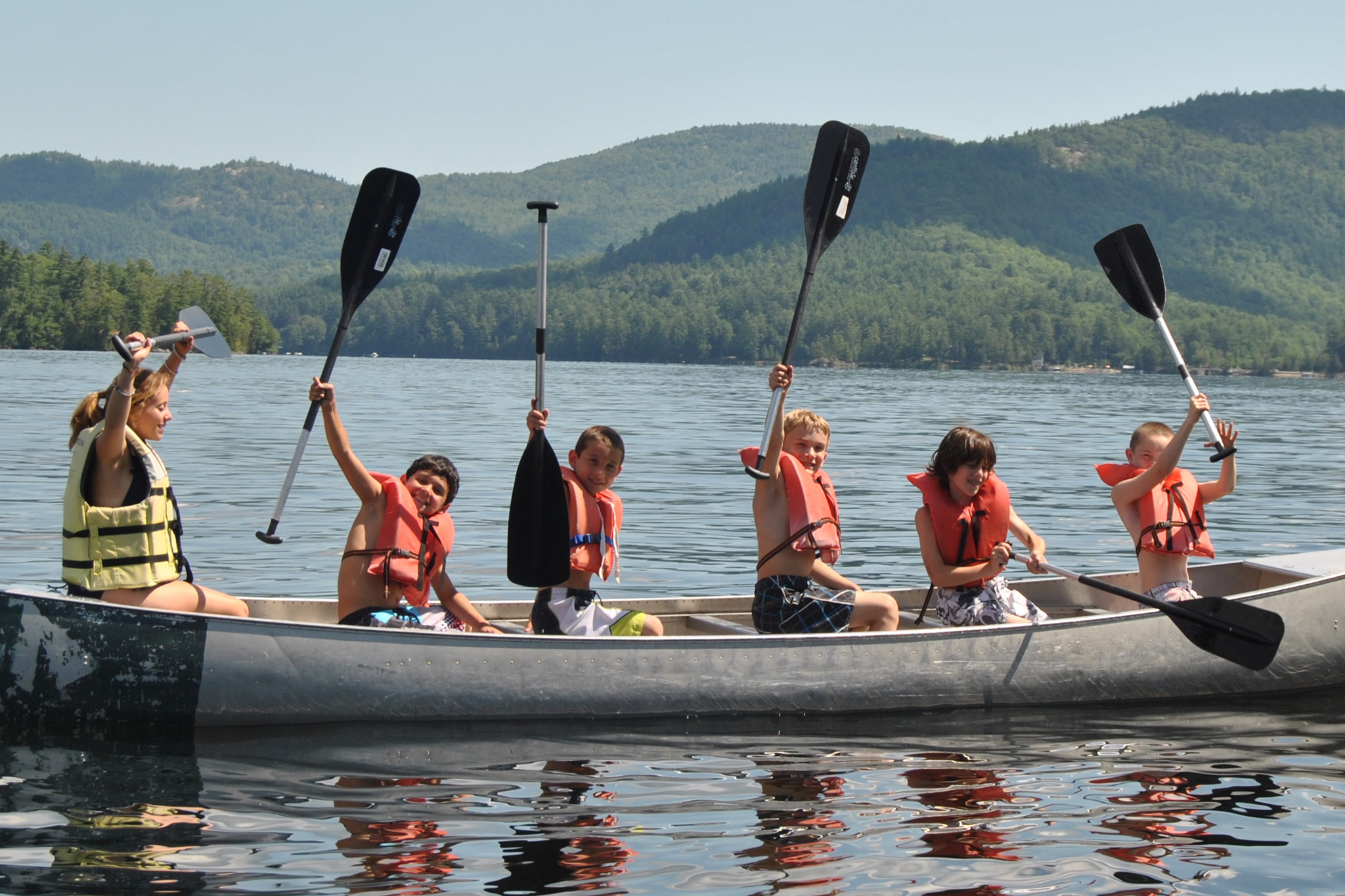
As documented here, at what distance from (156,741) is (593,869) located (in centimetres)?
233

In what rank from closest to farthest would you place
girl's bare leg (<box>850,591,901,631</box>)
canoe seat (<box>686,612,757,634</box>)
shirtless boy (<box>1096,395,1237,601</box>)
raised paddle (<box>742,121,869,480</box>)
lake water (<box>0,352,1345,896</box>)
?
lake water (<box>0,352,1345,896</box>) < girl's bare leg (<box>850,591,901,631</box>) < shirtless boy (<box>1096,395,1237,601</box>) < canoe seat (<box>686,612,757,634</box>) < raised paddle (<box>742,121,869,480</box>)

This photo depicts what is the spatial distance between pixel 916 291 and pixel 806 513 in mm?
154028

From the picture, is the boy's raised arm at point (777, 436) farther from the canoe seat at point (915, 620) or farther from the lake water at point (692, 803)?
the canoe seat at point (915, 620)

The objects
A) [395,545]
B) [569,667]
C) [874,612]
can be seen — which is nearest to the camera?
[395,545]

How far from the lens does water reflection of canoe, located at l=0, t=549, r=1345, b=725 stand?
6059 millimetres

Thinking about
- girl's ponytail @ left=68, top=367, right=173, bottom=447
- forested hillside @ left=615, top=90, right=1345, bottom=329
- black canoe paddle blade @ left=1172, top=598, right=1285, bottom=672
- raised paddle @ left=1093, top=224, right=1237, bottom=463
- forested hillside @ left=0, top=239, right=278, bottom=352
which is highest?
forested hillside @ left=615, top=90, right=1345, bottom=329

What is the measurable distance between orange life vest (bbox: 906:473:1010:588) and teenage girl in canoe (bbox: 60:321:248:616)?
329cm

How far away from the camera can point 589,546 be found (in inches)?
267

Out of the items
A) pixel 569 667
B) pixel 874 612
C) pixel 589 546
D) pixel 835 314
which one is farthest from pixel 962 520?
pixel 835 314

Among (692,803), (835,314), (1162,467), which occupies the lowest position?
(692,803)

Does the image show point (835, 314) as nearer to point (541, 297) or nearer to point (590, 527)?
point (541, 297)

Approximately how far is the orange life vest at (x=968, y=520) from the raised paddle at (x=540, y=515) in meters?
1.63

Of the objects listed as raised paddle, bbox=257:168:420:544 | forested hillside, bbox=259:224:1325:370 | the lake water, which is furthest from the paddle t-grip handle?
forested hillside, bbox=259:224:1325:370

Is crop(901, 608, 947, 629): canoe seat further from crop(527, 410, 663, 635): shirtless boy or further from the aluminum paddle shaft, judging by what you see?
the aluminum paddle shaft
